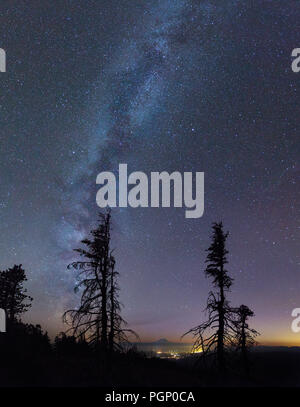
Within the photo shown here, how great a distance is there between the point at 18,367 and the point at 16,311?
21.6 metres

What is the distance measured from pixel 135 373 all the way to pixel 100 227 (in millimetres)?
7813

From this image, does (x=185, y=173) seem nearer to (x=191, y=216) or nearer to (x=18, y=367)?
(x=191, y=216)

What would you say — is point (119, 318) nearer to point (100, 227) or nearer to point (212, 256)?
point (100, 227)

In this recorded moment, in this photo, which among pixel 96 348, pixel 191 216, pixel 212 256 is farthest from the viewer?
pixel 212 256

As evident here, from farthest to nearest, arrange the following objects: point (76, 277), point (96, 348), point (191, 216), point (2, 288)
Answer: point (2, 288) → point (191, 216) → point (76, 277) → point (96, 348)

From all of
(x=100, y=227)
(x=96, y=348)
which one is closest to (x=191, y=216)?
(x=100, y=227)

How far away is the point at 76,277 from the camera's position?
17625 mm
